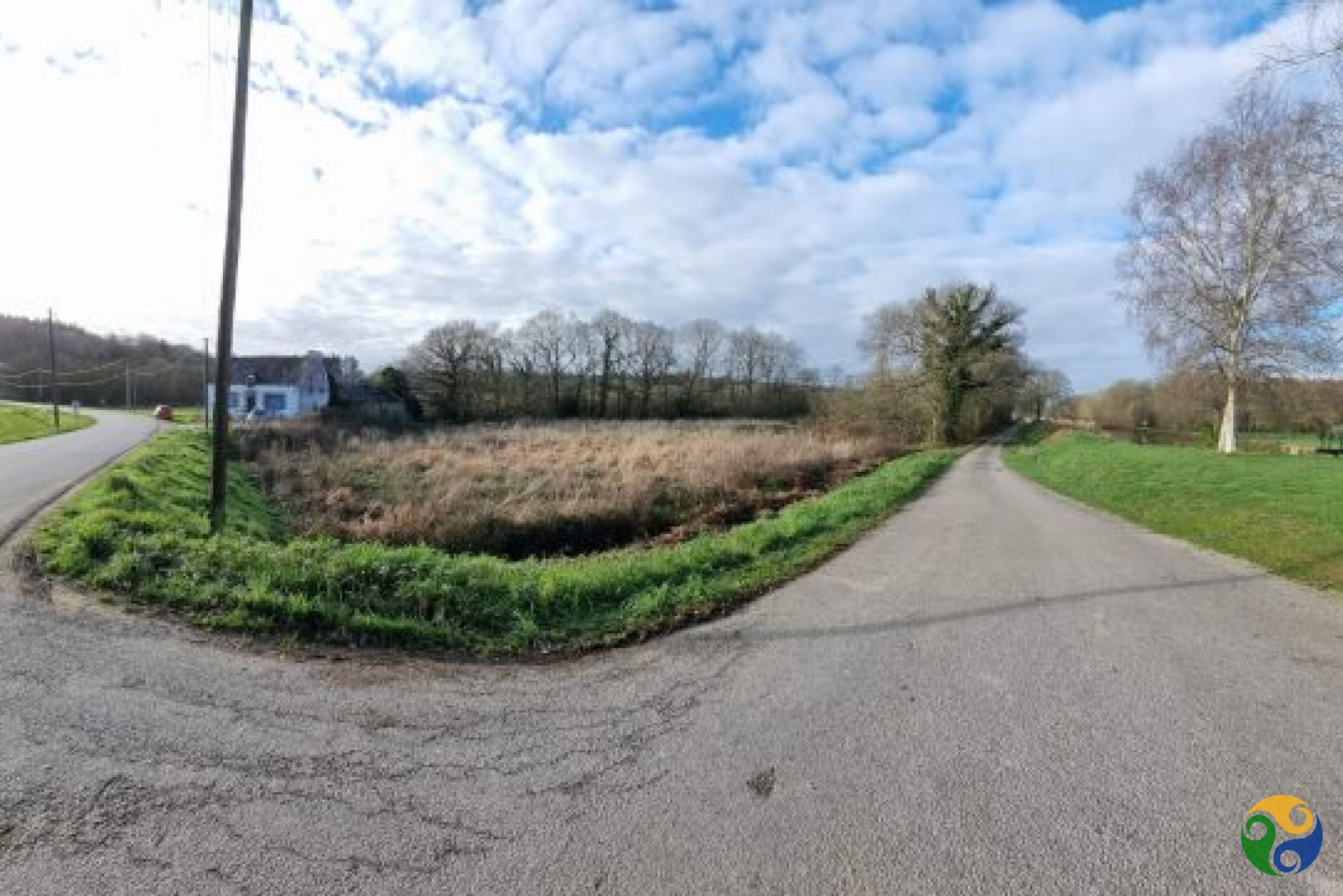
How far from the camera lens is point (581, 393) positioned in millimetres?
77438

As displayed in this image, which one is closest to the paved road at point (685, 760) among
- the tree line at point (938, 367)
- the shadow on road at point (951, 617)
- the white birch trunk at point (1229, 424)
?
the shadow on road at point (951, 617)

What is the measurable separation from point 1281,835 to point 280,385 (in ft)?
237

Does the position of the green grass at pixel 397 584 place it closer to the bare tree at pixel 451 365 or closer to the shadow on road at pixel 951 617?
the shadow on road at pixel 951 617

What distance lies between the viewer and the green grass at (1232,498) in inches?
366

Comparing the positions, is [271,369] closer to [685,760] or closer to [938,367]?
[938,367]

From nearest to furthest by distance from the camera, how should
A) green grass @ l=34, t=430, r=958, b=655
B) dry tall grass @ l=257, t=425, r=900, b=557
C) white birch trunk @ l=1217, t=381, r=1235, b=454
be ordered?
1. green grass @ l=34, t=430, r=958, b=655
2. dry tall grass @ l=257, t=425, r=900, b=557
3. white birch trunk @ l=1217, t=381, r=1235, b=454

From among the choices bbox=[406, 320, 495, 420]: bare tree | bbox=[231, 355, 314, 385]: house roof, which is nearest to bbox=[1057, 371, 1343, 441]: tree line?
bbox=[406, 320, 495, 420]: bare tree

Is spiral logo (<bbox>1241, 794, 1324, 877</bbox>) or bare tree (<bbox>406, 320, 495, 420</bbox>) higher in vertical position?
bare tree (<bbox>406, 320, 495, 420</bbox>)

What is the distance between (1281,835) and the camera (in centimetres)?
294

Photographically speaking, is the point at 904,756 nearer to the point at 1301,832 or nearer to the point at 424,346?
the point at 1301,832

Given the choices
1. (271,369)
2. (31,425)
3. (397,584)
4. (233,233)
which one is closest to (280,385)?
(271,369)

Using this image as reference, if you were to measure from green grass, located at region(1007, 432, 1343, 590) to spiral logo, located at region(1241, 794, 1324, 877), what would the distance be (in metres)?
6.37

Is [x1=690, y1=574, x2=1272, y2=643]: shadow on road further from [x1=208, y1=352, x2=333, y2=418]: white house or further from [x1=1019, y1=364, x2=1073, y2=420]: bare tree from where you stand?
[x1=1019, y1=364, x2=1073, y2=420]: bare tree

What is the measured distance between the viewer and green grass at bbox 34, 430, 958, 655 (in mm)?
5469
